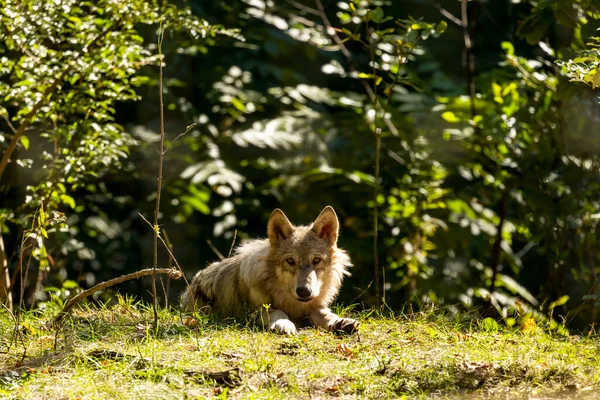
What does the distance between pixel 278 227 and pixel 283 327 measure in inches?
38.6

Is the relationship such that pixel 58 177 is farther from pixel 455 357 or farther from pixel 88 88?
pixel 455 357

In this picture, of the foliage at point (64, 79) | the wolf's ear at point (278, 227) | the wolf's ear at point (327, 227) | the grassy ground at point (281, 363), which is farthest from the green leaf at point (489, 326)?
the foliage at point (64, 79)

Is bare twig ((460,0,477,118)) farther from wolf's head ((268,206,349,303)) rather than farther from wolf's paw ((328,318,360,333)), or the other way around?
wolf's paw ((328,318,360,333))

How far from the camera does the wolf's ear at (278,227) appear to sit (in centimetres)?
627

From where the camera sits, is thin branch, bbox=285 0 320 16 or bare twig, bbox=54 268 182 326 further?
thin branch, bbox=285 0 320 16

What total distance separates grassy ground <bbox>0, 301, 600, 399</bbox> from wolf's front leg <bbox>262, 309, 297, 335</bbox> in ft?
0.36

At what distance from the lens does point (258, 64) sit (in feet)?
32.0

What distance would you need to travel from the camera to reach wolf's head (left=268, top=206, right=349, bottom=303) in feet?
19.8

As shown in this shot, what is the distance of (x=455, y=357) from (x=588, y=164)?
4090mm

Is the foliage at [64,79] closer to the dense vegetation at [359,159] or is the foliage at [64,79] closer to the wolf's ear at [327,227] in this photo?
the dense vegetation at [359,159]

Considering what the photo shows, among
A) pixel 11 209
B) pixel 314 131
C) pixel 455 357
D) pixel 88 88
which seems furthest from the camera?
pixel 314 131

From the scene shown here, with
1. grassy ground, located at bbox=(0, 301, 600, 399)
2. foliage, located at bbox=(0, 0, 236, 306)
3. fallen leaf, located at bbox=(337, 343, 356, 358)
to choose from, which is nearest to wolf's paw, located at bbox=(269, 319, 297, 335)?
grassy ground, located at bbox=(0, 301, 600, 399)

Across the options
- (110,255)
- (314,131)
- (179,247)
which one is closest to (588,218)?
(314,131)

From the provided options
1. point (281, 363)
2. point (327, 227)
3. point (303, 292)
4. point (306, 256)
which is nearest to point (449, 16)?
point (327, 227)
